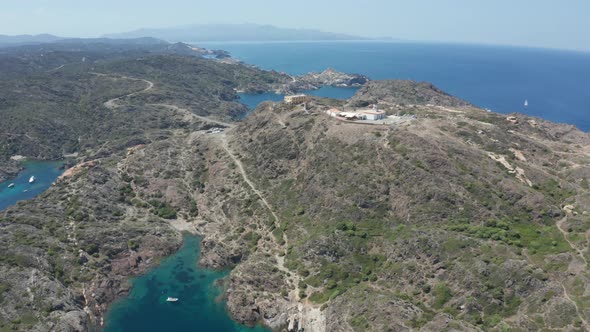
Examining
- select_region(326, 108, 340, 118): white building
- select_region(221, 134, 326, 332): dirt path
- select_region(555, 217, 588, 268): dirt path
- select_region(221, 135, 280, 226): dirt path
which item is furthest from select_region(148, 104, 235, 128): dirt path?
select_region(555, 217, 588, 268): dirt path

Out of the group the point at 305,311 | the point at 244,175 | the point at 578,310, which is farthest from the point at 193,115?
the point at 578,310

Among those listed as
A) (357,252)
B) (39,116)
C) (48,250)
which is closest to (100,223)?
(48,250)

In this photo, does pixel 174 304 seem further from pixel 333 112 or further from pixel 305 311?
pixel 333 112

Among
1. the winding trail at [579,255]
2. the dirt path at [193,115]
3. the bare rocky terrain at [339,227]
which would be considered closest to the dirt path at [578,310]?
the winding trail at [579,255]

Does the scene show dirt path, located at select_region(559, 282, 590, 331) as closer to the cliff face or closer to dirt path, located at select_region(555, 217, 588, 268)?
the cliff face

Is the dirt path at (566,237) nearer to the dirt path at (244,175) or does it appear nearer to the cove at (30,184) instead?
the dirt path at (244,175)
